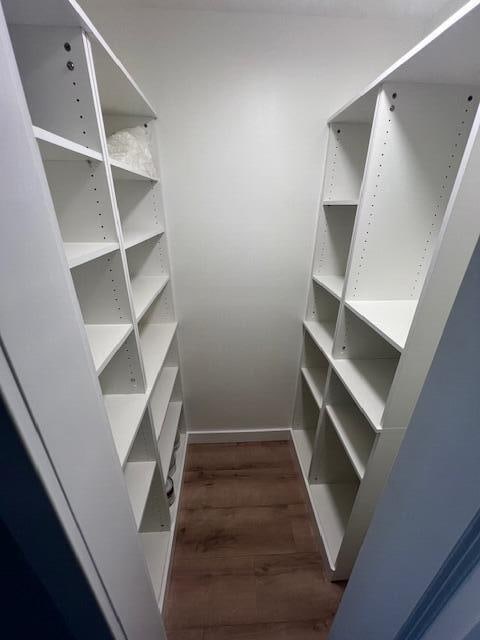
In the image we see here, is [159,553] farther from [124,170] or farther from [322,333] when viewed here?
[124,170]

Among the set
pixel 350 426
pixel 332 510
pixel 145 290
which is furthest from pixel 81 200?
pixel 332 510

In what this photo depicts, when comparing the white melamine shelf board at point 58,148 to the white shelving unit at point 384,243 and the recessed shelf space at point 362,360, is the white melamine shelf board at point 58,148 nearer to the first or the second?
the white shelving unit at point 384,243

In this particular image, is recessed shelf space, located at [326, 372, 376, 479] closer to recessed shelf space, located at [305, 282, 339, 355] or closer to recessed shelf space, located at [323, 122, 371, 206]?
recessed shelf space, located at [305, 282, 339, 355]

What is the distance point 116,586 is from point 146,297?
98 centimetres

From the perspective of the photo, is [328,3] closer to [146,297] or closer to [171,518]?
[146,297]

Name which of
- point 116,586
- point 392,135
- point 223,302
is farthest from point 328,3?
point 116,586

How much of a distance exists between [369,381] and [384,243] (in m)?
0.60

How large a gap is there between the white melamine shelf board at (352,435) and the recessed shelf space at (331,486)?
11cm

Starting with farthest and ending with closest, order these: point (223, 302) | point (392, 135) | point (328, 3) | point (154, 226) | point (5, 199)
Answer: point (223, 302)
point (154, 226)
point (328, 3)
point (392, 135)
point (5, 199)

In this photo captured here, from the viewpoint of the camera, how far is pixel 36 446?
14.9 inches

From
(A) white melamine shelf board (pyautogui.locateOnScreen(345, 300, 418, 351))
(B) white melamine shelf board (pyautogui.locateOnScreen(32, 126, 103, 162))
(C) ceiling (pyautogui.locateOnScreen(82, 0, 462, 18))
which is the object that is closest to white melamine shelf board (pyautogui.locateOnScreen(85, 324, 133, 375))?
(B) white melamine shelf board (pyautogui.locateOnScreen(32, 126, 103, 162))

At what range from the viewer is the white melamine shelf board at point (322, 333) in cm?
144

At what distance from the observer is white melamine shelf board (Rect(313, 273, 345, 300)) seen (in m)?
1.35

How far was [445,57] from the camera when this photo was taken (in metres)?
0.73
